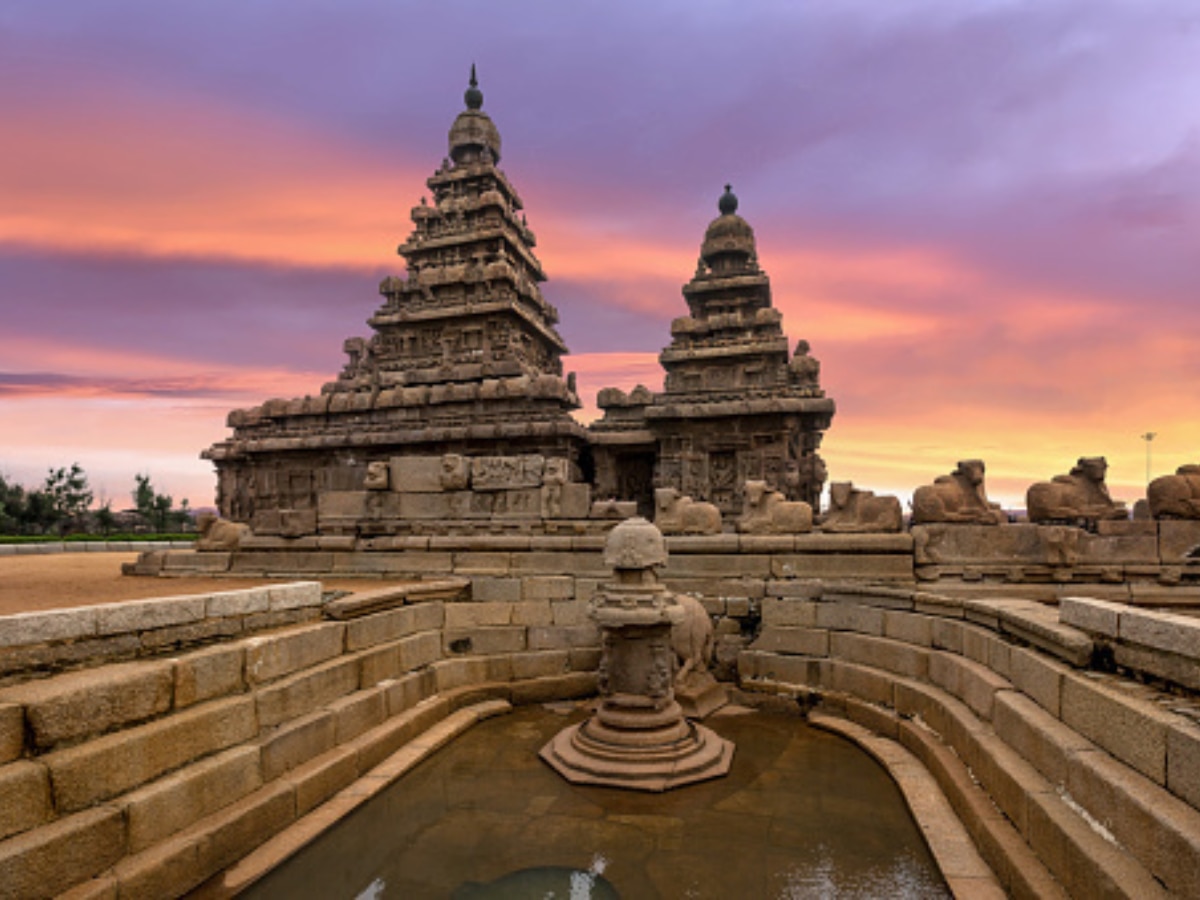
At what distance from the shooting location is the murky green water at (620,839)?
401cm

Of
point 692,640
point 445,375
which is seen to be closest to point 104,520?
point 445,375

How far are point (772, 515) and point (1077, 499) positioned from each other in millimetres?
3884

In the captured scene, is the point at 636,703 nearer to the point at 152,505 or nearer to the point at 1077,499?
the point at 1077,499

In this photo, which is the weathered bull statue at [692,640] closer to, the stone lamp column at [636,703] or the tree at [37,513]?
the stone lamp column at [636,703]

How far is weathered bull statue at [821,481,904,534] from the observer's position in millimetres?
8758

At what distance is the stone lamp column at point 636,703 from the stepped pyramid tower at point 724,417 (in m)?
12.9

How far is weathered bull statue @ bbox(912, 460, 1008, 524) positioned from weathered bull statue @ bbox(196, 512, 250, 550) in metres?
10.8

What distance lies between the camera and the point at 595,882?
4.06m

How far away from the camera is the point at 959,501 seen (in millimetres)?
8672

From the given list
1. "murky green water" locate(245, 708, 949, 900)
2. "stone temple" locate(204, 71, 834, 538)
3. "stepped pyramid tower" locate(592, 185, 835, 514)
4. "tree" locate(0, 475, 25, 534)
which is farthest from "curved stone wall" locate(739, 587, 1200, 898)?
"tree" locate(0, 475, 25, 534)

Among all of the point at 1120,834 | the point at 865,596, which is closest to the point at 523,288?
the point at 865,596

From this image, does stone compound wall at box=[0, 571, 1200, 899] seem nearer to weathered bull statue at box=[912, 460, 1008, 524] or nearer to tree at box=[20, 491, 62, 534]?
weathered bull statue at box=[912, 460, 1008, 524]

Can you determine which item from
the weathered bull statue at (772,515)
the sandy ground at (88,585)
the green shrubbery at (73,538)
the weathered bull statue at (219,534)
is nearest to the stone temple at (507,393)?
the green shrubbery at (73,538)

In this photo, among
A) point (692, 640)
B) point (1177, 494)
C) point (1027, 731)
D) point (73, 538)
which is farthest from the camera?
point (73, 538)
